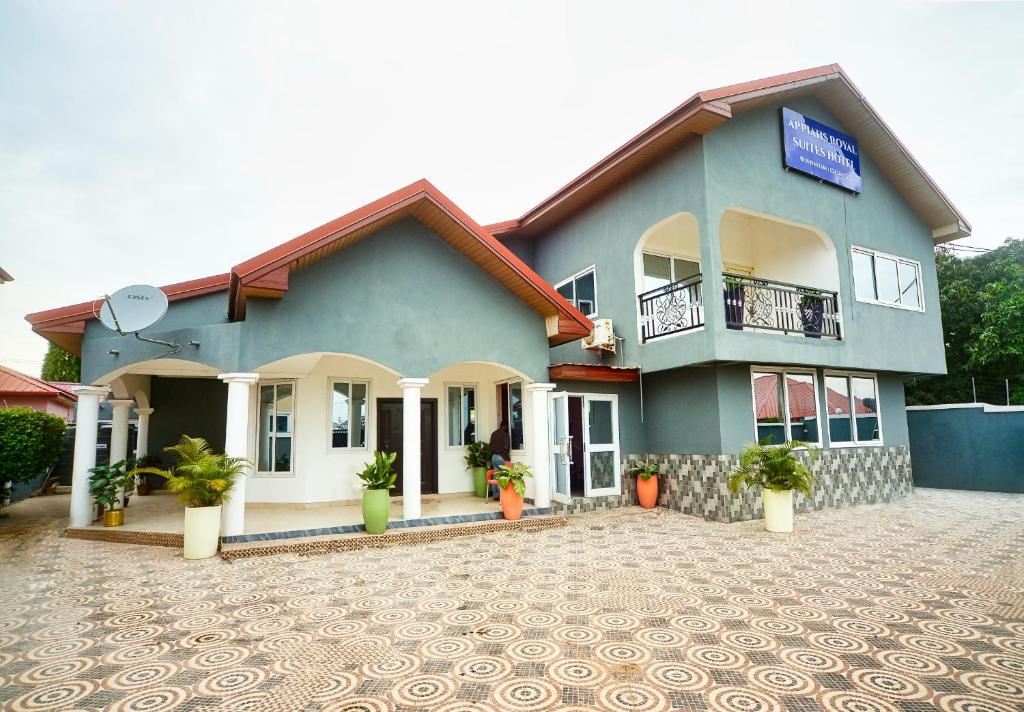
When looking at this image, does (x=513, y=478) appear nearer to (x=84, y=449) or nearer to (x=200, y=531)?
(x=200, y=531)

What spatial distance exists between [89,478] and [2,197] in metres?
9.88

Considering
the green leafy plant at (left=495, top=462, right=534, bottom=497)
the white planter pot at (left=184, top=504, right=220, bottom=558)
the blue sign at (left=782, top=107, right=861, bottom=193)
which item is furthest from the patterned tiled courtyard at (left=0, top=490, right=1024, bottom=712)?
the blue sign at (left=782, top=107, right=861, bottom=193)

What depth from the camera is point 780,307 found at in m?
10.2

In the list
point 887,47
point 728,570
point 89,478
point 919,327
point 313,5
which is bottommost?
point 728,570

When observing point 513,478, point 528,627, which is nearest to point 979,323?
point 513,478

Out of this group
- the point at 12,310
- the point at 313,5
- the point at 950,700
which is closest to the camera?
the point at 950,700

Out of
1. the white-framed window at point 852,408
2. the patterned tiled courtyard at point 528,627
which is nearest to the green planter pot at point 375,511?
the patterned tiled courtyard at point 528,627

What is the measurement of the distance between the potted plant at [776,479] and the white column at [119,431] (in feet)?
34.3

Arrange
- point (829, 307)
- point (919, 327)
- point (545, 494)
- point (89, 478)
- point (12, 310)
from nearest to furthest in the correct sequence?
point (89, 478) → point (545, 494) → point (829, 307) → point (919, 327) → point (12, 310)

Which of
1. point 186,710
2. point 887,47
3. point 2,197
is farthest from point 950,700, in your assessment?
point 2,197

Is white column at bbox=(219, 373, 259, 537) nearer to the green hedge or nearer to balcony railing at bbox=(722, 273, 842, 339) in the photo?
the green hedge

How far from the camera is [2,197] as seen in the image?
13273 millimetres

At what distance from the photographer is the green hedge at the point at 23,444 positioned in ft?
31.3

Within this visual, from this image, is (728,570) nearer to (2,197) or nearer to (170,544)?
(170,544)
